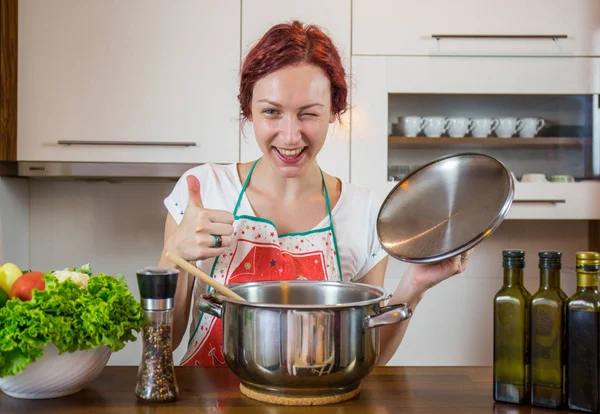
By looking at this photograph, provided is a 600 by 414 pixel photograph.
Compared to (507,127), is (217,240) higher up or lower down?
lower down

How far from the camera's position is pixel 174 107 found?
2.03 m

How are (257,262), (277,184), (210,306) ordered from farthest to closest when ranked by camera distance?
(277,184)
(257,262)
(210,306)

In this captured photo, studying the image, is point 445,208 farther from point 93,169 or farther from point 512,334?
point 93,169

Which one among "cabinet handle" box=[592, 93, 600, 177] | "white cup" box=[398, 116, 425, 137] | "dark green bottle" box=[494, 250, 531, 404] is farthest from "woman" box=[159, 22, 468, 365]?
"cabinet handle" box=[592, 93, 600, 177]

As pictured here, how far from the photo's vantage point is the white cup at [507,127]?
2115 mm

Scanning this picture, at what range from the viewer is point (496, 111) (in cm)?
213

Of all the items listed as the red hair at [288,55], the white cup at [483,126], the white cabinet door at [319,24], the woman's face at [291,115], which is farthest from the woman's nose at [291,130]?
the white cup at [483,126]

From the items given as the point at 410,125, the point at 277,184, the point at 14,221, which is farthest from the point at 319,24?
the point at 14,221

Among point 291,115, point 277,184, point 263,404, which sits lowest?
point 263,404

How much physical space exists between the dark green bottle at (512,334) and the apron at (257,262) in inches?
21.2

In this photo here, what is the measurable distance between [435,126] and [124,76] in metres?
1.01

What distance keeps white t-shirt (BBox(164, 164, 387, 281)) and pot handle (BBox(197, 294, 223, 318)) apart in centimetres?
48

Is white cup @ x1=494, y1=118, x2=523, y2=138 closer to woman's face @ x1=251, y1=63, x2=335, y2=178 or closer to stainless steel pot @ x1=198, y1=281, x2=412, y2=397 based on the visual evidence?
woman's face @ x1=251, y1=63, x2=335, y2=178

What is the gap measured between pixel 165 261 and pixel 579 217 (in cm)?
142
